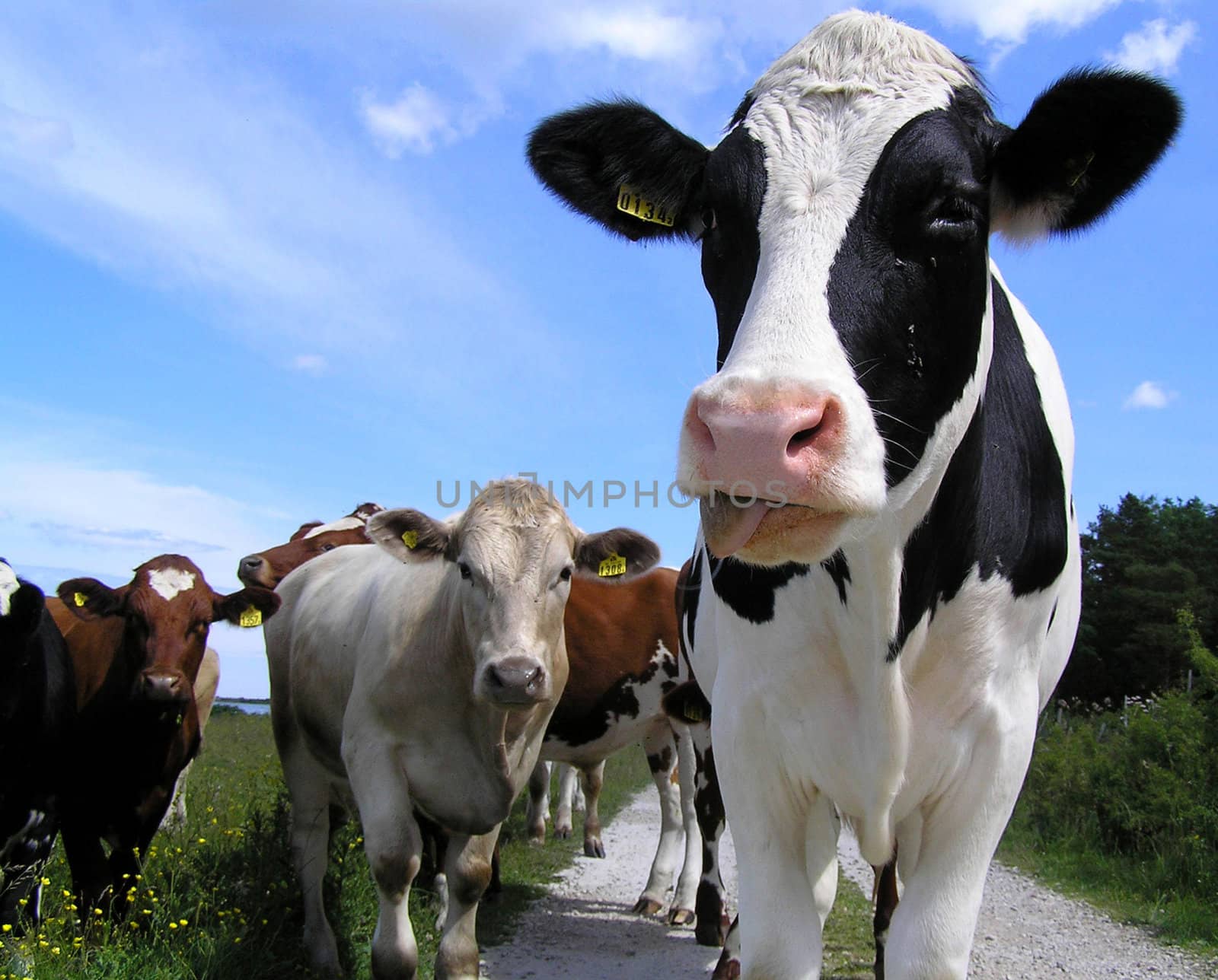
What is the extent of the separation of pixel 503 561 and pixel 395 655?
0.69 m

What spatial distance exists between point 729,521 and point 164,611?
4308mm

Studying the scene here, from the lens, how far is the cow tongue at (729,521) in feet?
6.48

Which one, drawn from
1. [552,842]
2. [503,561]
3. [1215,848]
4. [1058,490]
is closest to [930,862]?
[1058,490]

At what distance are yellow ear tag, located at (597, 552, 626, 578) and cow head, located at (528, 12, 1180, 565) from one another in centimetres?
288

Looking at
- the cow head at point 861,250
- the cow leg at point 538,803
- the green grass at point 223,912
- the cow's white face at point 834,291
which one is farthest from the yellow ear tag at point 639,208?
the cow leg at point 538,803

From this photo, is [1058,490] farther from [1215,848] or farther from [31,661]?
[1215,848]

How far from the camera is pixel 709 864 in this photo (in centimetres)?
631

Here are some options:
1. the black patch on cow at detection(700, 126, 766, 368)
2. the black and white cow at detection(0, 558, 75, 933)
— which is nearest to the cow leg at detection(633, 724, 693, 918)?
the black and white cow at detection(0, 558, 75, 933)

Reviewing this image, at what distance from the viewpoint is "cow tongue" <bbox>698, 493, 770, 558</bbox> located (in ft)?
6.48

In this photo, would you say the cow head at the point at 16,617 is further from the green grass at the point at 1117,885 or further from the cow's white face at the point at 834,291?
the green grass at the point at 1117,885

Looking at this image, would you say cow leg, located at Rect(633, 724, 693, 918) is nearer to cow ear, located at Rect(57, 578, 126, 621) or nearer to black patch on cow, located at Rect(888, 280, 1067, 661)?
cow ear, located at Rect(57, 578, 126, 621)

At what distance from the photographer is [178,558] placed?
595 cm

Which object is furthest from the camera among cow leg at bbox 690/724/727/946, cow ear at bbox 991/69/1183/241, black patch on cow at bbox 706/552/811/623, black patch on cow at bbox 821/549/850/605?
cow leg at bbox 690/724/727/946

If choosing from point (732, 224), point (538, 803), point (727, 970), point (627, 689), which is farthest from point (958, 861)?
point (538, 803)
